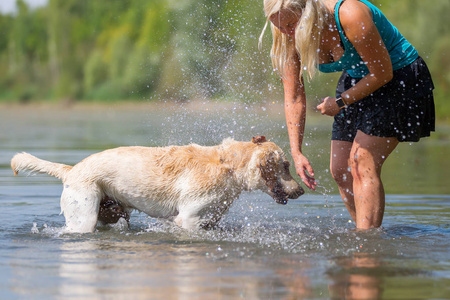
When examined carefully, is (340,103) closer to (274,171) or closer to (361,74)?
(361,74)

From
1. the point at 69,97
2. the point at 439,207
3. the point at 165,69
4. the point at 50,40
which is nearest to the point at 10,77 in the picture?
the point at 50,40

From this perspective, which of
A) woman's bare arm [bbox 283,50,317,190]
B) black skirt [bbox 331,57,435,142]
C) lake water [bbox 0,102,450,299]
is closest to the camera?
lake water [bbox 0,102,450,299]

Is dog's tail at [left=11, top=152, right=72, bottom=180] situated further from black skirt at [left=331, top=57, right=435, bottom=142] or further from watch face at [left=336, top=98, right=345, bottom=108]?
black skirt at [left=331, top=57, right=435, bottom=142]

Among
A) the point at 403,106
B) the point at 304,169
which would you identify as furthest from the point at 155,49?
the point at 403,106

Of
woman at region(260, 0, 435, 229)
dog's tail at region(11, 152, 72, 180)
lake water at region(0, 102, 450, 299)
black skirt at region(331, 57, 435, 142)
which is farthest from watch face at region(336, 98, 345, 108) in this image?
dog's tail at region(11, 152, 72, 180)

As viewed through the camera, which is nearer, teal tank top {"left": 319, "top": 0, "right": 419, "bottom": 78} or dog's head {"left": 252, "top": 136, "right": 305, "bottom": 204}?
teal tank top {"left": 319, "top": 0, "right": 419, "bottom": 78}

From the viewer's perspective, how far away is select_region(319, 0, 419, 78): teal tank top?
4.97m

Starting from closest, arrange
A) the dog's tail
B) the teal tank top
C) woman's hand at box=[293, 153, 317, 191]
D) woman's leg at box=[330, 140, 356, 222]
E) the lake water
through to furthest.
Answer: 1. the lake water
2. the teal tank top
3. woman's hand at box=[293, 153, 317, 191]
4. woman's leg at box=[330, 140, 356, 222]
5. the dog's tail

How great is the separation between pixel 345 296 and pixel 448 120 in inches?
779

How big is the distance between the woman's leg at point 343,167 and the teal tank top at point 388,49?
714mm

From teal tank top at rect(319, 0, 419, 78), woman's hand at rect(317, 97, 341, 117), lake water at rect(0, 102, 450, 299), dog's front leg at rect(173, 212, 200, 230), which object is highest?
teal tank top at rect(319, 0, 419, 78)

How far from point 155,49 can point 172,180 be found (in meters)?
34.1

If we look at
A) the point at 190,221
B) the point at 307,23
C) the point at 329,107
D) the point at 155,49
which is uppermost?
the point at 155,49

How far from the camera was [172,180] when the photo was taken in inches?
222
